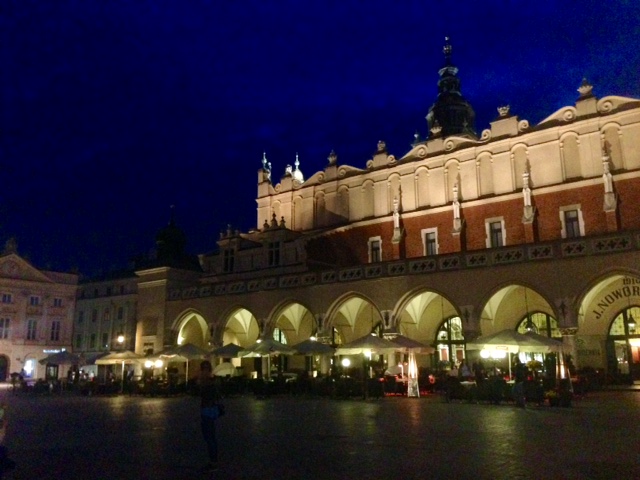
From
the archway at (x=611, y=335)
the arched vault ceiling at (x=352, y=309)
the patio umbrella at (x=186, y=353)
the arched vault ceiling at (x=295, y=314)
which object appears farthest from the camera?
the arched vault ceiling at (x=295, y=314)

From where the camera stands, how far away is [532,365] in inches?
1003

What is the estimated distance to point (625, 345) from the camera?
29.9m

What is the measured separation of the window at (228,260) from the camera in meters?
41.9

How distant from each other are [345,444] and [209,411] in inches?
124

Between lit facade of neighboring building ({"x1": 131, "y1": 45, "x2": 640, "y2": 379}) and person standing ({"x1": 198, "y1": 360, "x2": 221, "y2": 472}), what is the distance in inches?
696

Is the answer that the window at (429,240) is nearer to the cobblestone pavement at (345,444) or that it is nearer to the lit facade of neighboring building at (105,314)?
the cobblestone pavement at (345,444)

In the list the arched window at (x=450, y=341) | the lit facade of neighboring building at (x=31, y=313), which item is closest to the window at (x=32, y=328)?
the lit facade of neighboring building at (x=31, y=313)

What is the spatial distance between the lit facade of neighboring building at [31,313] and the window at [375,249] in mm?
36237

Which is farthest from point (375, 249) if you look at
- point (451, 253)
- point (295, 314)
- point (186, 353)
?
point (186, 353)

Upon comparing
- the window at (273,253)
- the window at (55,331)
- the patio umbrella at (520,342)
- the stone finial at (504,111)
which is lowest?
the patio umbrella at (520,342)

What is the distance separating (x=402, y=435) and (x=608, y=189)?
77.1 ft

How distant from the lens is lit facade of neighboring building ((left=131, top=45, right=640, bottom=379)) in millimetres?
28094

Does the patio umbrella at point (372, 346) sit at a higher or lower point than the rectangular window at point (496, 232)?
lower

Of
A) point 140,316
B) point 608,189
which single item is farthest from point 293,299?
point 608,189
